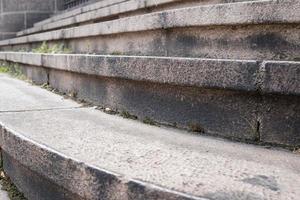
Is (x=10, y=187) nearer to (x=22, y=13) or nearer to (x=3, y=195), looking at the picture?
(x=3, y=195)

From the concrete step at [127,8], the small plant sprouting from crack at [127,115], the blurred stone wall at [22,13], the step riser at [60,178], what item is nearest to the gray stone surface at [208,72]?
the small plant sprouting from crack at [127,115]

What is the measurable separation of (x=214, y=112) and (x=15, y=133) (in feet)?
3.28

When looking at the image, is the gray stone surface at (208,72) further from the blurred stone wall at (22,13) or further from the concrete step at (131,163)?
the blurred stone wall at (22,13)

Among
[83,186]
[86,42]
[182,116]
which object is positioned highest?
[86,42]

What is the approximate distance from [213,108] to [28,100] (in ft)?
5.86

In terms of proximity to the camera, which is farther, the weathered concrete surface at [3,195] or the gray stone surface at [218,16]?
the weathered concrete surface at [3,195]

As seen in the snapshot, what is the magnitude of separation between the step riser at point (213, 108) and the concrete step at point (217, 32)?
309 millimetres

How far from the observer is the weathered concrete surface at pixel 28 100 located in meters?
2.97

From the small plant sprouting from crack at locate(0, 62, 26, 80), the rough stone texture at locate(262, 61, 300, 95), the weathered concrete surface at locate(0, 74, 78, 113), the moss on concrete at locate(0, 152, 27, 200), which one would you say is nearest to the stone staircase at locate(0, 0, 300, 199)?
the rough stone texture at locate(262, 61, 300, 95)

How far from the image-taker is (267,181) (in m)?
1.40

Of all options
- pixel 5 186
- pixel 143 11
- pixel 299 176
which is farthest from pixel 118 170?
pixel 143 11

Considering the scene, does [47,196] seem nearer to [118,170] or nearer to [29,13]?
[118,170]

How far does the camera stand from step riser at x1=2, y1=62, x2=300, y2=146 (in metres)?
1.82

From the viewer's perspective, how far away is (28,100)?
3.31m
